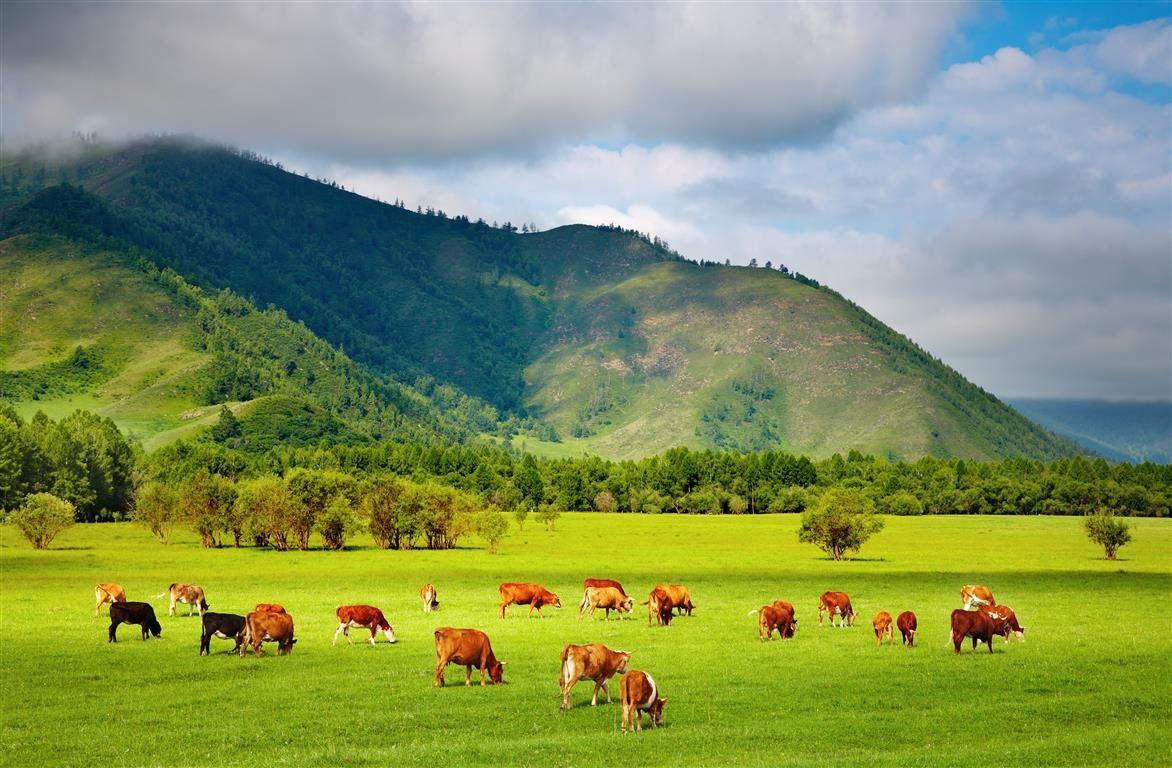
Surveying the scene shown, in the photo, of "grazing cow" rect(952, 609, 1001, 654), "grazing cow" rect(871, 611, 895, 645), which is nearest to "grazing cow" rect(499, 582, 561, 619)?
"grazing cow" rect(871, 611, 895, 645)

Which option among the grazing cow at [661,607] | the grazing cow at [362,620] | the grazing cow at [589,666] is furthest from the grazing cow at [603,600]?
the grazing cow at [589,666]

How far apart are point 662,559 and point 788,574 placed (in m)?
19.4

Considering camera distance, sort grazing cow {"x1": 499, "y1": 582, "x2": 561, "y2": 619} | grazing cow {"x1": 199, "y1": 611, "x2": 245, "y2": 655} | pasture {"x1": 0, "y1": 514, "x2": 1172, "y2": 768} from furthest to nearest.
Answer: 1. grazing cow {"x1": 499, "y1": 582, "x2": 561, "y2": 619}
2. grazing cow {"x1": 199, "y1": 611, "x2": 245, "y2": 655}
3. pasture {"x1": 0, "y1": 514, "x2": 1172, "y2": 768}

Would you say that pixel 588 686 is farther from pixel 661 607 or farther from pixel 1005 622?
pixel 1005 622

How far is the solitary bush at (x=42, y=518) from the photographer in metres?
102

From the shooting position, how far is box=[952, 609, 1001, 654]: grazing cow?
4009 centimetres

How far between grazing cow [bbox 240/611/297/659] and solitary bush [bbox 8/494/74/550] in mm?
75241

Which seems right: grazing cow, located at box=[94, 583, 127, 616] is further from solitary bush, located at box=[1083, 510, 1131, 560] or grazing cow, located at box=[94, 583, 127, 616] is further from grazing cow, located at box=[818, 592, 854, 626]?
solitary bush, located at box=[1083, 510, 1131, 560]

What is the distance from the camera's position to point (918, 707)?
98.8 feet

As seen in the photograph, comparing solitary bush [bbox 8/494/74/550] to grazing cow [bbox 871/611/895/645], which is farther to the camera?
solitary bush [bbox 8/494/74/550]

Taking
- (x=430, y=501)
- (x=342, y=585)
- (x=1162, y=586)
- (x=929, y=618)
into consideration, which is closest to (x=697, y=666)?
(x=929, y=618)

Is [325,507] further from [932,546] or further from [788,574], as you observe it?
[932,546]

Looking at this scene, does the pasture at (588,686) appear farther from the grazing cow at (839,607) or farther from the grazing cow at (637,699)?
the grazing cow at (839,607)

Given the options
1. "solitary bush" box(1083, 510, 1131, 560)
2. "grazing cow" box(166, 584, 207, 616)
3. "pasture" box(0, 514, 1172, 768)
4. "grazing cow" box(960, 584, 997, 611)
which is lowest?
"pasture" box(0, 514, 1172, 768)
